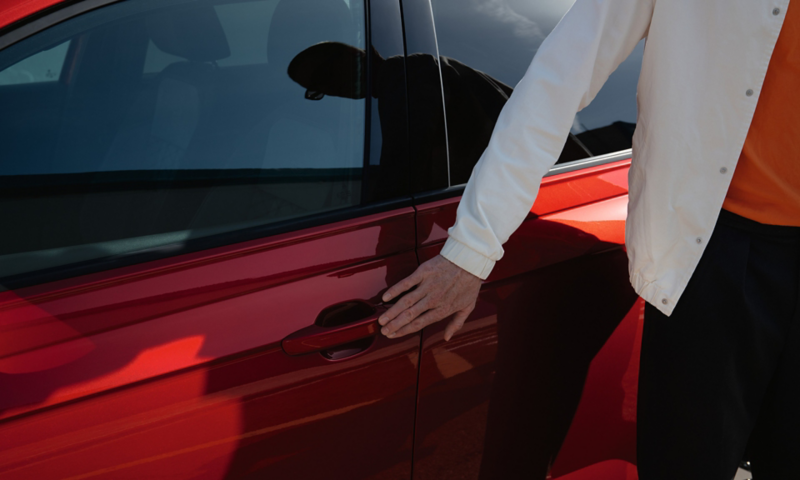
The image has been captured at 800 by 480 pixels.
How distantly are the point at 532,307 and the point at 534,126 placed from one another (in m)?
0.40

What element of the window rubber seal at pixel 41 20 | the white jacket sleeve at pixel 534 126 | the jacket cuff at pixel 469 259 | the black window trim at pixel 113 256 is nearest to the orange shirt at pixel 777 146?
the white jacket sleeve at pixel 534 126

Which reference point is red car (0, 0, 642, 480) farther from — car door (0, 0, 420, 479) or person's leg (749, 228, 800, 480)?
person's leg (749, 228, 800, 480)

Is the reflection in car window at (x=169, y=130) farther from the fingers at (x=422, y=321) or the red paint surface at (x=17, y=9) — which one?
the fingers at (x=422, y=321)

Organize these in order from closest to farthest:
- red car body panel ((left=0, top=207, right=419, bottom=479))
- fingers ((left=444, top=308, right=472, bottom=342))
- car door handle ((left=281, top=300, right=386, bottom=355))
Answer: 1. red car body panel ((left=0, top=207, right=419, bottom=479))
2. car door handle ((left=281, top=300, right=386, bottom=355))
3. fingers ((left=444, top=308, right=472, bottom=342))

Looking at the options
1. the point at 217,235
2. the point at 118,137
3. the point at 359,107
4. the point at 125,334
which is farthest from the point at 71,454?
the point at 359,107

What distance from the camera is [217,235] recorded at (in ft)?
3.41

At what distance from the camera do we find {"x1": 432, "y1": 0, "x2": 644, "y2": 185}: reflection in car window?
1.24 meters

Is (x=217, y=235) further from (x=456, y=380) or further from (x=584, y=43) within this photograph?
(x=584, y=43)

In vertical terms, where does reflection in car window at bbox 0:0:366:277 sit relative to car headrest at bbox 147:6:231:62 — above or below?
below

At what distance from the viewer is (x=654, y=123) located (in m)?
1.06

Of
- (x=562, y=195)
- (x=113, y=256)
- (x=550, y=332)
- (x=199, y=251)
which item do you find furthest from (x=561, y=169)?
(x=113, y=256)

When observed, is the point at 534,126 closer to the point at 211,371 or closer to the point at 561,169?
the point at 561,169

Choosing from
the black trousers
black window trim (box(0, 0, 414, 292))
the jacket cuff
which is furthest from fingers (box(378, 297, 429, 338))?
the black trousers

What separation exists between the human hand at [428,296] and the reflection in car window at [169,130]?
0.22 m
